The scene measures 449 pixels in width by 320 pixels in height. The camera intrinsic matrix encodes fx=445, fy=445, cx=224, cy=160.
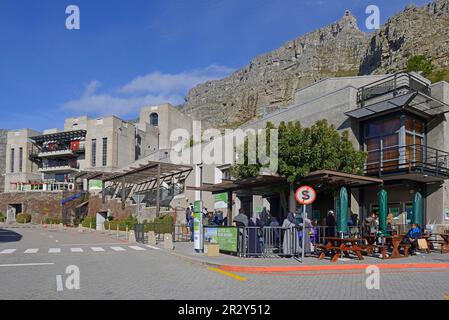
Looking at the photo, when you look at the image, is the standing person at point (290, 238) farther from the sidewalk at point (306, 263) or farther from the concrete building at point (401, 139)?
the concrete building at point (401, 139)

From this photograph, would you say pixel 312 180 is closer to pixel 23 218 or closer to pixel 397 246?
pixel 397 246

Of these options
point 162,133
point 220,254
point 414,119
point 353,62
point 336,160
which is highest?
point 353,62

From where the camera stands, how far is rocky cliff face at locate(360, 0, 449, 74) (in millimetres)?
76188

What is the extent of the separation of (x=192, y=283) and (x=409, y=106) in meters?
14.9

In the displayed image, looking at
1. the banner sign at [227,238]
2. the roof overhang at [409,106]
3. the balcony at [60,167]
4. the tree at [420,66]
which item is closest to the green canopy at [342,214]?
the banner sign at [227,238]

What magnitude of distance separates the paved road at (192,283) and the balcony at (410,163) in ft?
24.2

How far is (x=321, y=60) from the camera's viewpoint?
136 meters

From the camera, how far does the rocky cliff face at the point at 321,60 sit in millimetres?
82688

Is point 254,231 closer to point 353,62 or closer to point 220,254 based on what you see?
point 220,254

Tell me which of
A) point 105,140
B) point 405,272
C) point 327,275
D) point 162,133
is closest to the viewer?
point 327,275

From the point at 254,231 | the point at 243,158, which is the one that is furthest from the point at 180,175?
the point at 254,231

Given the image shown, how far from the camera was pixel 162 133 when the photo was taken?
250 feet

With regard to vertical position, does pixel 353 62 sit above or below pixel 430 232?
above
